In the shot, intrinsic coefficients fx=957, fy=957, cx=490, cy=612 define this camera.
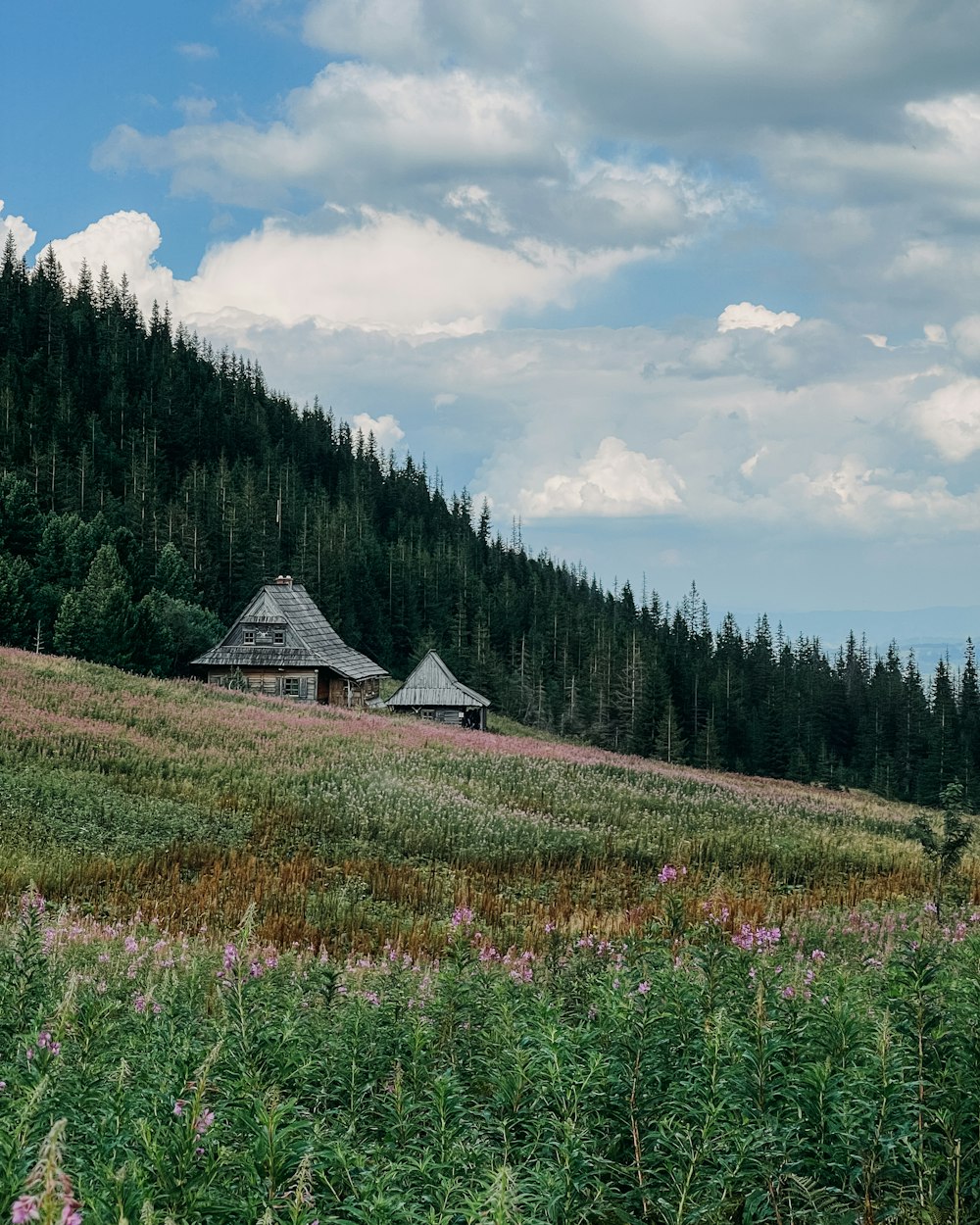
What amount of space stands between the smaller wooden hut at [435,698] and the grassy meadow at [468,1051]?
3669 centimetres

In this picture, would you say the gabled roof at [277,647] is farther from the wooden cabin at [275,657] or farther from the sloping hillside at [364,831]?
the sloping hillside at [364,831]

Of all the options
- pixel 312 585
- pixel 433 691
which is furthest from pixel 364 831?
pixel 312 585

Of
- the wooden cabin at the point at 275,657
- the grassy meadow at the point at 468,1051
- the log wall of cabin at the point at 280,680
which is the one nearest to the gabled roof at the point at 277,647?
the wooden cabin at the point at 275,657

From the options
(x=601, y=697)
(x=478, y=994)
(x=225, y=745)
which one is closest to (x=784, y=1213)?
(x=478, y=994)

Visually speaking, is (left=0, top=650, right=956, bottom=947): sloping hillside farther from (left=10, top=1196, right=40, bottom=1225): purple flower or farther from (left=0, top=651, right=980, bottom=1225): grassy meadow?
(left=10, top=1196, right=40, bottom=1225): purple flower

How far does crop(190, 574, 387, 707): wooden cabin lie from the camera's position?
164 ft

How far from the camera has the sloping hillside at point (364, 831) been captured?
12.9 metres

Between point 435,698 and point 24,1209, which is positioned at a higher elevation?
point 435,698

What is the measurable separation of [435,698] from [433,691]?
1.59ft

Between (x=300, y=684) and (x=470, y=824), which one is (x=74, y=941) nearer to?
(x=470, y=824)

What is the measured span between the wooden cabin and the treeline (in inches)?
174

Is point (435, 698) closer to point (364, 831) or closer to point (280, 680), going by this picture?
point (280, 680)

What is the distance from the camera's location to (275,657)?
49906 millimetres

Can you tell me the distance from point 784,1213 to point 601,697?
82233 mm
